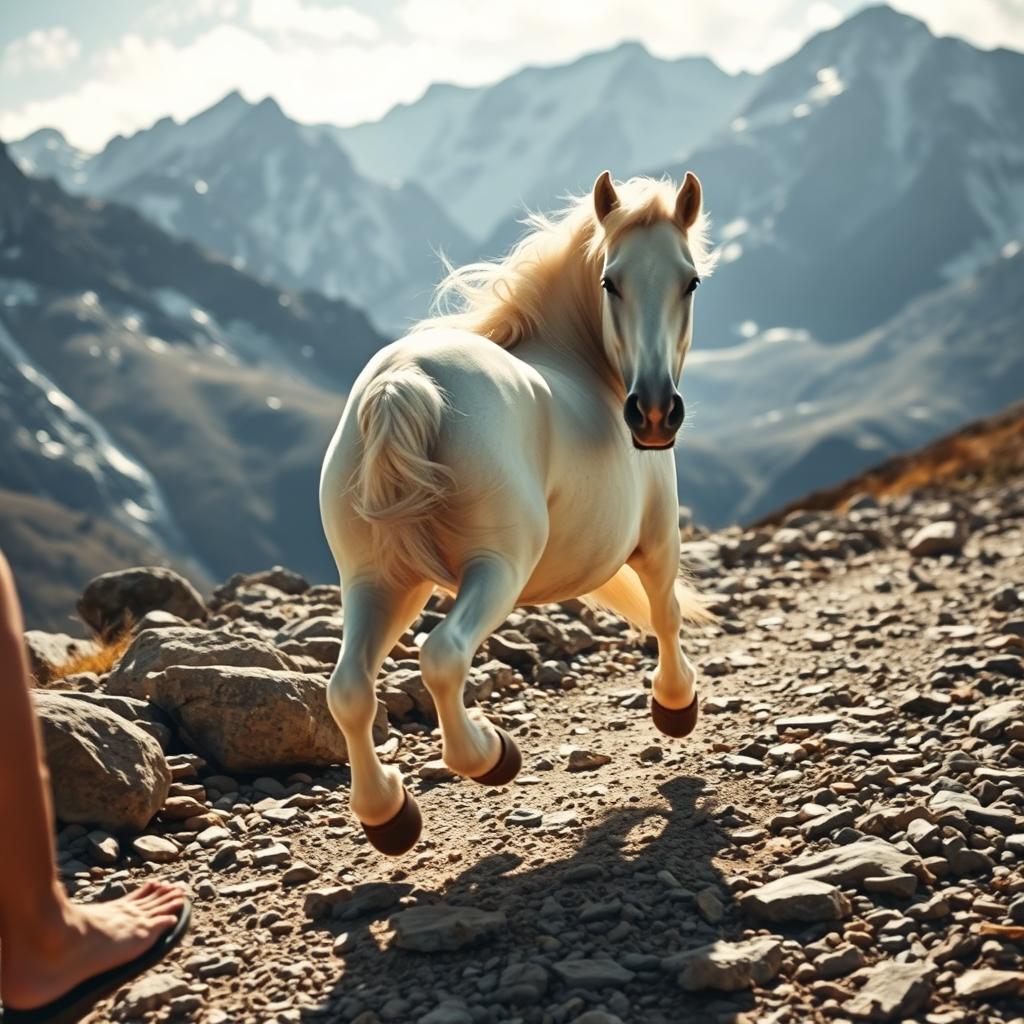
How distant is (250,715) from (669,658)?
2.30m

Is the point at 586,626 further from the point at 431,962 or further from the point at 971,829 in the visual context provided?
the point at 431,962

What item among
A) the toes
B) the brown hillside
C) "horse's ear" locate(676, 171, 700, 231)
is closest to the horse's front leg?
"horse's ear" locate(676, 171, 700, 231)

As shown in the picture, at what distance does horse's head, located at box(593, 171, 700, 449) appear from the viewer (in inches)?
199

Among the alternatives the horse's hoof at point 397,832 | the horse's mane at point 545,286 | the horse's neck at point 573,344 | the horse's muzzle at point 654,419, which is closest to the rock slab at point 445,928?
the horse's hoof at point 397,832

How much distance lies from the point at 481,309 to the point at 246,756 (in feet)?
8.96

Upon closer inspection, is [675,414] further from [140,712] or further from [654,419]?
[140,712]

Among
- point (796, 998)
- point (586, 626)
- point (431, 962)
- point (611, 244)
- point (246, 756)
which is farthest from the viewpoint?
point (586, 626)

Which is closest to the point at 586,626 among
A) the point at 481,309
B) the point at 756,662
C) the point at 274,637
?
the point at 756,662

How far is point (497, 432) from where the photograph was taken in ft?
15.5

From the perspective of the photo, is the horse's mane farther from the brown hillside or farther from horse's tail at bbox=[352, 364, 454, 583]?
the brown hillside

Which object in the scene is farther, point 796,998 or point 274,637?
point 274,637

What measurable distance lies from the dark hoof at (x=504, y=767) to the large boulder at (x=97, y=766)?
5.59 feet

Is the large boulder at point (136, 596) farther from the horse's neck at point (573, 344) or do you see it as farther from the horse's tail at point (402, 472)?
the horse's tail at point (402, 472)

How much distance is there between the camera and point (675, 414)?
16.5 ft
